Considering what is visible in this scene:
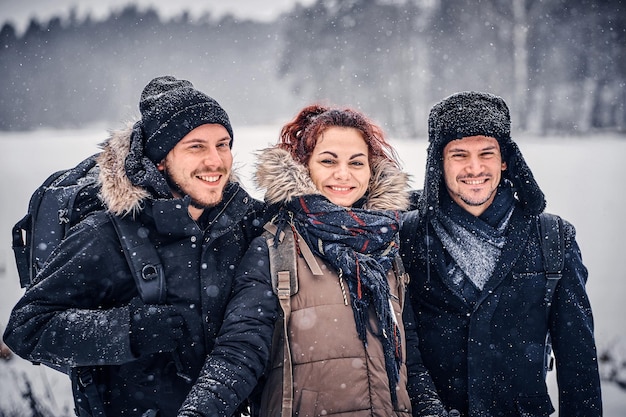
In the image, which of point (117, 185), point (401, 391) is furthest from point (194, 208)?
point (401, 391)

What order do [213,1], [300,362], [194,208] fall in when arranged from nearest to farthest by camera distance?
[300,362] < [194,208] < [213,1]

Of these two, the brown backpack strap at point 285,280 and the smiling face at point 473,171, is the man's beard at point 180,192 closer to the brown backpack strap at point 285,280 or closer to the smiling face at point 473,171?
the brown backpack strap at point 285,280

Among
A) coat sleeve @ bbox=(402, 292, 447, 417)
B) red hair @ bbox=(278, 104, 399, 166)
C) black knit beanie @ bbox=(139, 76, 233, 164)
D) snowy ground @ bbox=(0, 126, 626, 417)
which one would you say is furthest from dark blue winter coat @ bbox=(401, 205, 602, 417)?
black knit beanie @ bbox=(139, 76, 233, 164)

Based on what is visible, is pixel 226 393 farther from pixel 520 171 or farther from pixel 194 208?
pixel 520 171

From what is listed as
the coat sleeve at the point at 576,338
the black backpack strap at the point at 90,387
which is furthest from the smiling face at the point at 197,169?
the coat sleeve at the point at 576,338

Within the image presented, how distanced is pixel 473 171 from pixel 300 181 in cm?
108

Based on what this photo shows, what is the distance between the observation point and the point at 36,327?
6.77ft

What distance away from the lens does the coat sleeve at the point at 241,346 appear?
6.51ft

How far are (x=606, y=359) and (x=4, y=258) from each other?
9441 mm

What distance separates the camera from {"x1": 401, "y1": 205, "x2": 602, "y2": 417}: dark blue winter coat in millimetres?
2609

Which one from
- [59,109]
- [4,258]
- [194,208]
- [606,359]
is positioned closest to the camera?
[194,208]

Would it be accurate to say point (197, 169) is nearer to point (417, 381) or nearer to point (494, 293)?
point (417, 381)

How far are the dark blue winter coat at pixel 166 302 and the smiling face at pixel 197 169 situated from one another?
14 centimetres

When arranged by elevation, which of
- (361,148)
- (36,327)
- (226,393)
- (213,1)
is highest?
(213,1)
